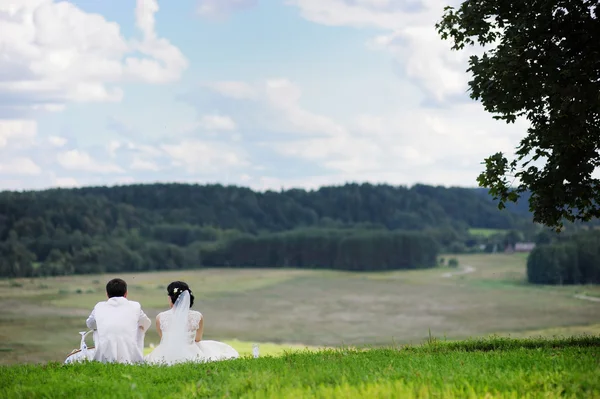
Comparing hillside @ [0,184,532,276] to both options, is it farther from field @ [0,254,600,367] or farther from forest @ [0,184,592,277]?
field @ [0,254,600,367]

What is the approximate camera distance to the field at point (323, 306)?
109669 mm

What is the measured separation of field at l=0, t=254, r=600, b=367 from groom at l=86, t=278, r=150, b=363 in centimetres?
7693

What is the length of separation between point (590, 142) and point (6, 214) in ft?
562

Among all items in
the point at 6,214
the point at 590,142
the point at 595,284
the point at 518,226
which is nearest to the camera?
the point at 590,142

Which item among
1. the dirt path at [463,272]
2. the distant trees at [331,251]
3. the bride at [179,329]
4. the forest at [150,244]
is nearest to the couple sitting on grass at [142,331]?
the bride at [179,329]

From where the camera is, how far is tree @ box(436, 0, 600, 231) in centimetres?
1705

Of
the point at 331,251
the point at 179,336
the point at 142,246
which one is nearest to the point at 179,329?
the point at 179,336

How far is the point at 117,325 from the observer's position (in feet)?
45.7

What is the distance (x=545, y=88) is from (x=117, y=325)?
1091cm

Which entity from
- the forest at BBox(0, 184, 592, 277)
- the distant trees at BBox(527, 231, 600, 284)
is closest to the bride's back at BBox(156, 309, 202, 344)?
the distant trees at BBox(527, 231, 600, 284)

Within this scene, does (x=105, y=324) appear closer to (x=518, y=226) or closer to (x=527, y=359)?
(x=527, y=359)

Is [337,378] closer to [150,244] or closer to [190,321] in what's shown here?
[190,321]

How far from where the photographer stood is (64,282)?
15412 centimetres

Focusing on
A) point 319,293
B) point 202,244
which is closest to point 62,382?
point 319,293
